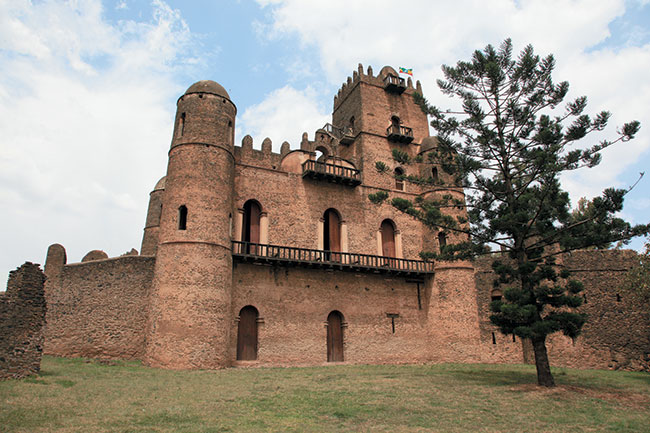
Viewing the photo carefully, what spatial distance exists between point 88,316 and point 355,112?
56.3 ft

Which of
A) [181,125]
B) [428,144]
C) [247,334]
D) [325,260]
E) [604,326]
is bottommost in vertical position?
[247,334]

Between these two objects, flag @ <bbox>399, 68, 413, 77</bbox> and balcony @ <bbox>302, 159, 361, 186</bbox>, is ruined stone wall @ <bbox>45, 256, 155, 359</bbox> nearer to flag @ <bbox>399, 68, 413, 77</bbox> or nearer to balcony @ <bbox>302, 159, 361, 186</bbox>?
balcony @ <bbox>302, 159, 361, 186</bbox>

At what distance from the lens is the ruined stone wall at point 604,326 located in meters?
20.0

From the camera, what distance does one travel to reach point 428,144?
83.8ft

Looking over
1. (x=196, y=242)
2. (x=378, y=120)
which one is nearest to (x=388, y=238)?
(x=378, y=120)

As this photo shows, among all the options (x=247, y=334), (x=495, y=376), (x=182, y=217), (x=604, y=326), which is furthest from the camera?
(x=604, y=326)

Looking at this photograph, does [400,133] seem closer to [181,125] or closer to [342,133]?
[342,133]

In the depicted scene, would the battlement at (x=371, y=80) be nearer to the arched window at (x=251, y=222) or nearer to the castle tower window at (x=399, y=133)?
the castle tower window at (x=399, y=133)

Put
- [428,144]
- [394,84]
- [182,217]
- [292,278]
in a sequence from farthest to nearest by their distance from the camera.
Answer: [394,84], [428,144], [292,278], [182,217]

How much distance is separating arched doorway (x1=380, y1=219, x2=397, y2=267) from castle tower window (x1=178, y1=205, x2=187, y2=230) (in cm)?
1002

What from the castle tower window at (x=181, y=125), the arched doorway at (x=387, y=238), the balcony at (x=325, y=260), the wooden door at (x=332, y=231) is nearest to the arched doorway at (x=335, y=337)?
the balcony at (x=325, y=260)

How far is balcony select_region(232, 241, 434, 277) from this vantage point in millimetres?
19328

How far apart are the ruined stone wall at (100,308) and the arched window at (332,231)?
807 cm

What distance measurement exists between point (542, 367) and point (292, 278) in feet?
34.4
